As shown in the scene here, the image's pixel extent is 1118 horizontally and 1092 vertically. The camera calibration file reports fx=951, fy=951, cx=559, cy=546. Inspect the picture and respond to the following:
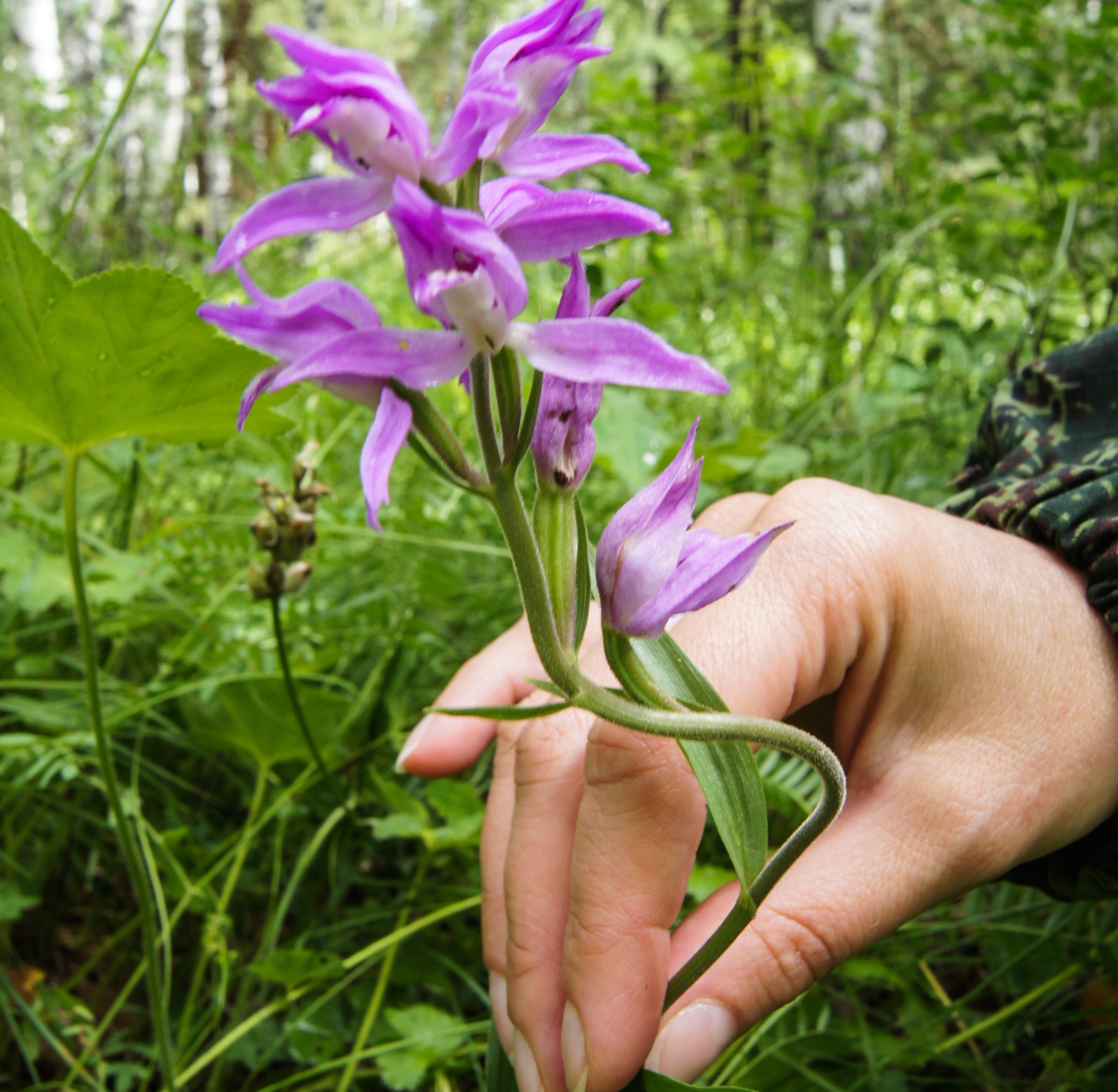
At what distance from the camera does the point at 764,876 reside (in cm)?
68

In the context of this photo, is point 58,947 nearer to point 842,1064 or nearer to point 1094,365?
point 842,1064

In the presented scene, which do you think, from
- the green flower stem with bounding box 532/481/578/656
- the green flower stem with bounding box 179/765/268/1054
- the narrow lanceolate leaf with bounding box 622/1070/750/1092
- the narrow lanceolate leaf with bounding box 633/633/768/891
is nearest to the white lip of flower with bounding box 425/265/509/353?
the green flower stem with bounding box 532/481/578/656

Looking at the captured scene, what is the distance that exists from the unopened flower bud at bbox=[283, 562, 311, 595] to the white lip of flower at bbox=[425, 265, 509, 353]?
652mm

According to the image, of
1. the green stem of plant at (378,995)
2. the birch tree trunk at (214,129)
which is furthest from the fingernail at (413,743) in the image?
the birch tree trunk at (214,129)

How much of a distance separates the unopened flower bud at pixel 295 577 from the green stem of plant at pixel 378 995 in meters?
0.41

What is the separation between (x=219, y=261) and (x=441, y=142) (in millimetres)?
121

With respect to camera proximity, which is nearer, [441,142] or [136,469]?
[441,142]

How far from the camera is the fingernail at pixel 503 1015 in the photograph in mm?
863

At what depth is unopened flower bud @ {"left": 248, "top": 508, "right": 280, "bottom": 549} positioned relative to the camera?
1.02 meters

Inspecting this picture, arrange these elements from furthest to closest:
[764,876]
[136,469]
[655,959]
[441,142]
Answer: [136,469], [655,959], [764,876], [441,142]

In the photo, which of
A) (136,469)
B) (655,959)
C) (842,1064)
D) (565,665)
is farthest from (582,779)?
(136,469)

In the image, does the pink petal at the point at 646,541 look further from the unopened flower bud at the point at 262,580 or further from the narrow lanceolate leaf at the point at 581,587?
the unopened flower bud at the point at 262,580

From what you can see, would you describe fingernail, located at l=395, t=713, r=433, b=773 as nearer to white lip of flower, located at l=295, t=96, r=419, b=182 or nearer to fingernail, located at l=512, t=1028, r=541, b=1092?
fingernail, located at l=512, t=1028, r=541, b=1092

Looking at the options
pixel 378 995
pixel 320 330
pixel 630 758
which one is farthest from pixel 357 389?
pixel 378 995
